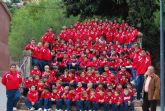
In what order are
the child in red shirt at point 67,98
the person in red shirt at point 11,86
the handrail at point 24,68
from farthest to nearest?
the handrail at point 24,68, the child in red shirt at point 67,98, the person in red shirt at point 11,86

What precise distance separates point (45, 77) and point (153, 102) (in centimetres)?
697

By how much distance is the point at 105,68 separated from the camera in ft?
73.2

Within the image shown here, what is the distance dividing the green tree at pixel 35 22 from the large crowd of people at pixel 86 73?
22190 mm

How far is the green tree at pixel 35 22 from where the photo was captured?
50.7m

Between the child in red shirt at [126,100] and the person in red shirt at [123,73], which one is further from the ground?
the person in red shirt at [123,73]

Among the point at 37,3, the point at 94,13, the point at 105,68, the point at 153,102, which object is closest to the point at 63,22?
the point at 37,3

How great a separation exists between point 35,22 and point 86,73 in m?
32.4

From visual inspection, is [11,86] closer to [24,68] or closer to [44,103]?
[44,103]

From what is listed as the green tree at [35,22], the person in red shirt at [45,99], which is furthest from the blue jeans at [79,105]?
the green tree at [35,22]

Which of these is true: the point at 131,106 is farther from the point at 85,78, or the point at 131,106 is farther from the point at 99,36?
the point at 99,36

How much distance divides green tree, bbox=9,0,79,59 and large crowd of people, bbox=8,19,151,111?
2219 centimetres

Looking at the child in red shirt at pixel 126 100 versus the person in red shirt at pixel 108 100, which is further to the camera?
the person in red shirt at pixel 108 100

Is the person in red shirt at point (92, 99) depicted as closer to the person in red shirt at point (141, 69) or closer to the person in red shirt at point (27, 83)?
the person in red shirt at point (141, 69)

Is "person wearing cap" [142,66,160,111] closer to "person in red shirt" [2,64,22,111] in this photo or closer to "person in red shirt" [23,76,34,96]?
"person in red shirt" [2,64,22,111]
